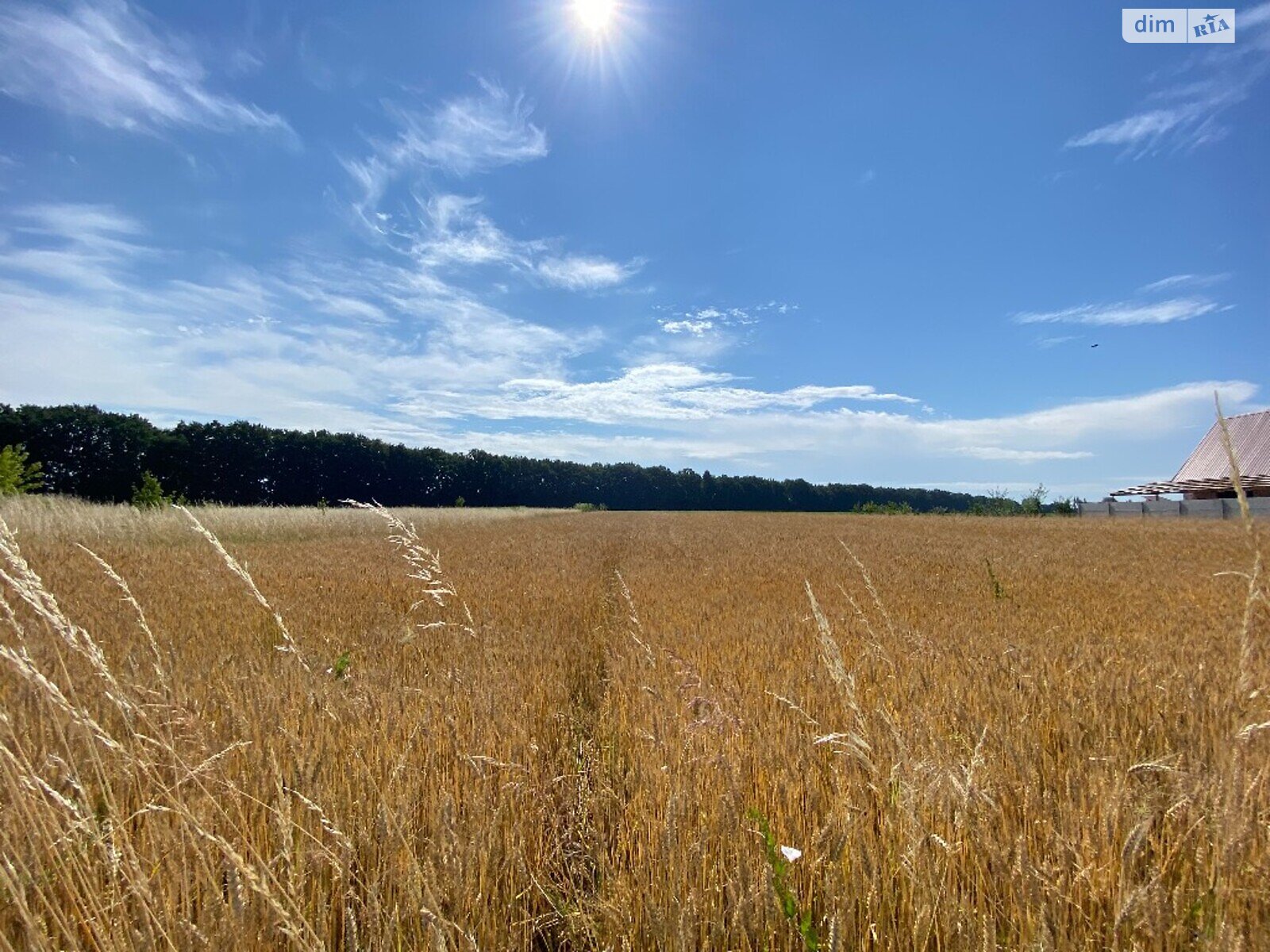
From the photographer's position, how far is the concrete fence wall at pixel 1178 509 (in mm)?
32375

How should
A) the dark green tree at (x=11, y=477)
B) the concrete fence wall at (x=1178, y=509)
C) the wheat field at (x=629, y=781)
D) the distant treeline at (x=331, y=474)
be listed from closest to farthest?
the wheat field at (x=629, y=781)
the dark green tree at (x=11, y=477)
the concrete fence wall at (x=1178, y=509)
the distant treeline at (x=331, y=474)

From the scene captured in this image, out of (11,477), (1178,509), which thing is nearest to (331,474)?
(11,477)

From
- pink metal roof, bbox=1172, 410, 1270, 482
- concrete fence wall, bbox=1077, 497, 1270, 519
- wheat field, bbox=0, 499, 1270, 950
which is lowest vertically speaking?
wheat field, bbox=0, 499, 1270, 950

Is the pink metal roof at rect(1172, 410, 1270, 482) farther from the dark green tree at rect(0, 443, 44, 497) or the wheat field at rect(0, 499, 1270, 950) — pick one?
the dark green tree at rect(0, 443, 44, 497)

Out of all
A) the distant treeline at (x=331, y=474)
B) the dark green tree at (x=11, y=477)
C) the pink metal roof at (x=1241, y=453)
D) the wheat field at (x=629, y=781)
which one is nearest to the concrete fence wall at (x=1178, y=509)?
the pink metal roof at (x=1241, y=453)

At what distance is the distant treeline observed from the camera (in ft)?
201

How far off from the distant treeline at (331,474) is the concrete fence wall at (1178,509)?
1463cm

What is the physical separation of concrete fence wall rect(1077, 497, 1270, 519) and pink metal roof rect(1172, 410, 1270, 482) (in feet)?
23.0

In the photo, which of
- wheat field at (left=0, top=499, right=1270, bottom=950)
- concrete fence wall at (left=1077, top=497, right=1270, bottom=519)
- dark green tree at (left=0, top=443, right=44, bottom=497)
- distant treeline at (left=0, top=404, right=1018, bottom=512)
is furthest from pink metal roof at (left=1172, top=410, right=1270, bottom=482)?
dark green tree at (left=0, top=443, right=44, bottom=497)

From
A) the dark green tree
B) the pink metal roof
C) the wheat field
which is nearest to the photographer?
the wheat field

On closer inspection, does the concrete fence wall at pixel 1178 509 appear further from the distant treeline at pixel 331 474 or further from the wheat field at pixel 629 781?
the wheat field at pixel 629 781

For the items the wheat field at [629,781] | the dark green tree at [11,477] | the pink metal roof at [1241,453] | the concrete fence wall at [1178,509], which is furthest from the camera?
the pink metal roof at [1241,453]

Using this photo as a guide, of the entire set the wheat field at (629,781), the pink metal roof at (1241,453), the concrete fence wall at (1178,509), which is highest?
the pink metal roof at (1241,453)

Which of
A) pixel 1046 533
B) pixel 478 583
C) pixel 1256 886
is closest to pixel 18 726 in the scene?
pixel 1256 886
